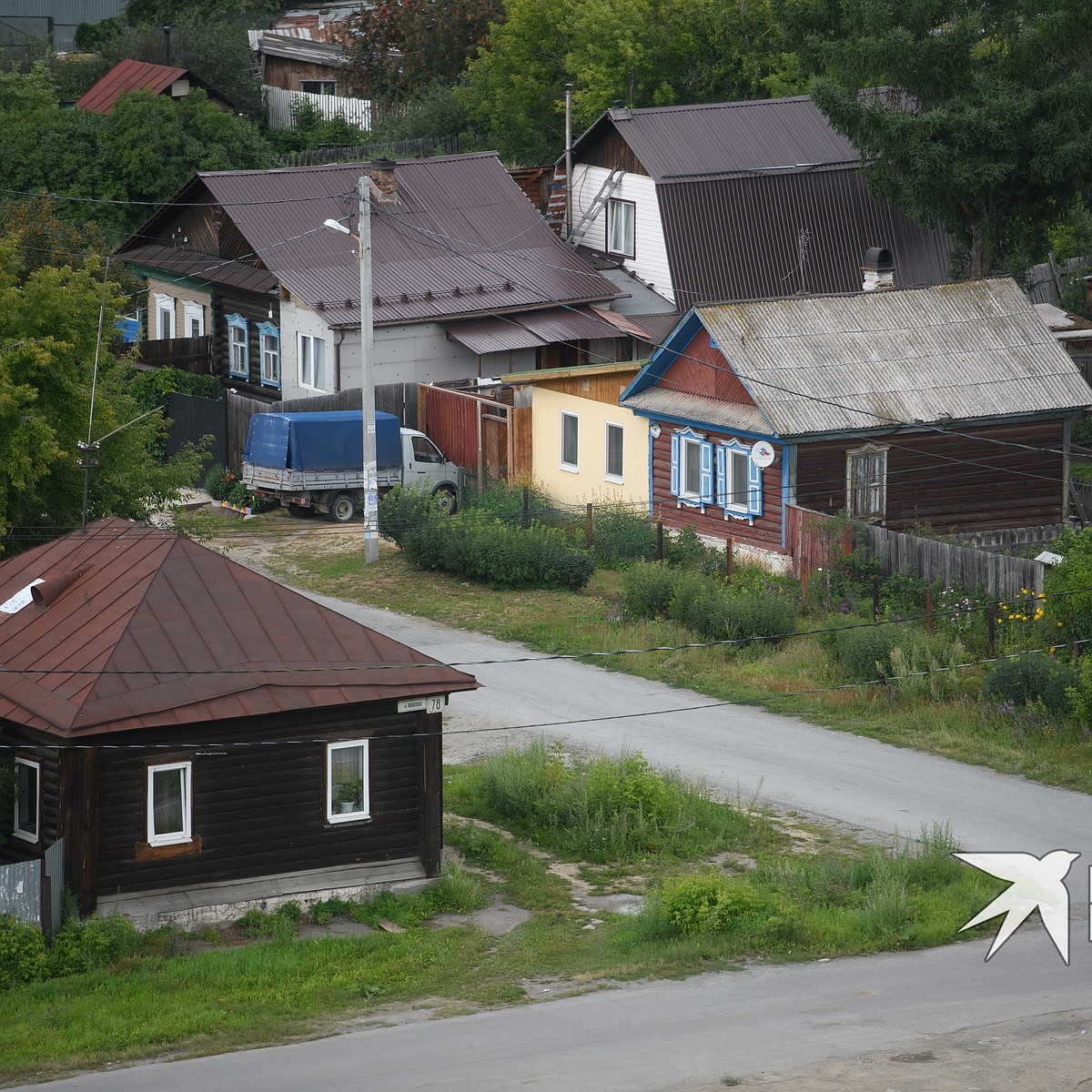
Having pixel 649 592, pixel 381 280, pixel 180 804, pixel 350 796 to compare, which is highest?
pixel 381 280

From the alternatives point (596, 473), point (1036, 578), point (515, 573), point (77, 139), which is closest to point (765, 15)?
point (77, 139)

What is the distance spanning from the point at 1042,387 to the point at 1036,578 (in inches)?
266

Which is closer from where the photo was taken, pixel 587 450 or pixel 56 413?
pixel 56 413

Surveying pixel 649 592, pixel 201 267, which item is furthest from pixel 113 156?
pixel 649 592

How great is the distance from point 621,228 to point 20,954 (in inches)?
1183

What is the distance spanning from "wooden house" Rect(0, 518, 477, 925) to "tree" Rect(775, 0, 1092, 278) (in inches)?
948

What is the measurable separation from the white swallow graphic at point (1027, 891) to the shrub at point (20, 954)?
333 inches

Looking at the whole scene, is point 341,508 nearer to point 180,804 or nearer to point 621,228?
point 621,228

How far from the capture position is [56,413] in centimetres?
2380

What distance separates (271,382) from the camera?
40812 millimetres

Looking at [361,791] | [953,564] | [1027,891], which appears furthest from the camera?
[953,564]

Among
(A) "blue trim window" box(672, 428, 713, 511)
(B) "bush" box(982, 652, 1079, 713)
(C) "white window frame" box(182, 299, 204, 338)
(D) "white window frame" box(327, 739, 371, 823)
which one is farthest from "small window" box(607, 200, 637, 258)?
(D) "white window frame" box(327, 739, 371, 823)

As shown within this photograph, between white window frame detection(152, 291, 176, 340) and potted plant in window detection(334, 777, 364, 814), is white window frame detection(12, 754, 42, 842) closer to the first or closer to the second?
potted plant in window detection(334, 777, 364, 814)

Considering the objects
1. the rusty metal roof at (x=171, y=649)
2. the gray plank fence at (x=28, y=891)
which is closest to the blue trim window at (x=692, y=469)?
the rusty metal roof at (x=171, y=649)
